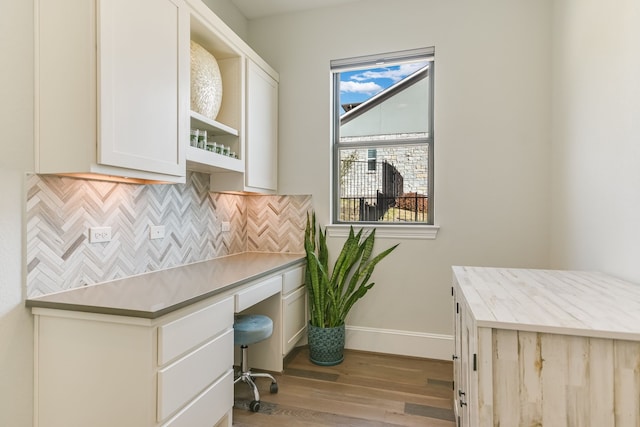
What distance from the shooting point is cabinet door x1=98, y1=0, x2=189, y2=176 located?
148 centimetres

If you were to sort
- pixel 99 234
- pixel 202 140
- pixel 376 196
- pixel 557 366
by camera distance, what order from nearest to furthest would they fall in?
pixel 557 366 → pixel 99 234 → pixel 202 140 → pixel 376 196

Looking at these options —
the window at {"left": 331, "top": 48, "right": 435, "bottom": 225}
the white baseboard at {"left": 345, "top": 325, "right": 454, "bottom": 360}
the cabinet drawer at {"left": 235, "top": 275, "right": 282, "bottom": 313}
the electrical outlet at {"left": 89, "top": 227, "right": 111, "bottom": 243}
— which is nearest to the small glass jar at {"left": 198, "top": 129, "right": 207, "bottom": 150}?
the electrical outlet at {"left": 89, "top": 227, "right": 111, "bottom": 243}

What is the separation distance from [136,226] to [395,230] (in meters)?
1.97

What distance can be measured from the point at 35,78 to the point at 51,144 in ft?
0.99

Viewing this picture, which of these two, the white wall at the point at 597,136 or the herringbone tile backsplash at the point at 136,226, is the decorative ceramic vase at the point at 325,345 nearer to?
the herringbone tile backsplash at the point at 136,226

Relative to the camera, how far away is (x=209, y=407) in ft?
5.59

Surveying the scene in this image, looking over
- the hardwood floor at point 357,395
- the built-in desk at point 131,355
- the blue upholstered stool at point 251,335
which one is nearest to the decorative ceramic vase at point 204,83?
the built-in desk at point 131,355

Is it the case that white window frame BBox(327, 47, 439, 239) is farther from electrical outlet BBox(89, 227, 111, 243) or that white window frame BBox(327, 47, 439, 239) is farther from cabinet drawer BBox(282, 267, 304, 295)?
electrical outlet BBox(89, 227, 111, 243)

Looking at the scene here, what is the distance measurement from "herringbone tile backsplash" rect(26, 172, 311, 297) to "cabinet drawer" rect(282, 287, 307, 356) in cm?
51

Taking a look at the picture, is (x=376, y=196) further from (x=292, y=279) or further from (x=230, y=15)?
(x=230, y=15)

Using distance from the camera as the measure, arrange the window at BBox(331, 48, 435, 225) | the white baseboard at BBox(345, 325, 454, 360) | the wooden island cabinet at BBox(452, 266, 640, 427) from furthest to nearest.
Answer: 1. the window at BBox(331, 48, 435, 225)
2. the white baseboard at BBox(345, 325, 454, 360)
3. the wooden island cabinet at BBox(452, 266, 640, 427)

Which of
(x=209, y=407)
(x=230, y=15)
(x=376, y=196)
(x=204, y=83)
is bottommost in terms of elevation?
(x=209, y=407)

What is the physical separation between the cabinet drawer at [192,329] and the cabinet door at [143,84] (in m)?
0.75

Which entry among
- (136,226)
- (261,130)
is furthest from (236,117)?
(136,226)
